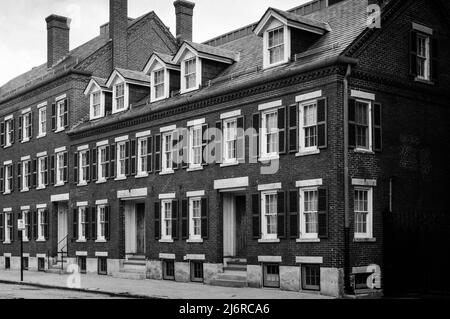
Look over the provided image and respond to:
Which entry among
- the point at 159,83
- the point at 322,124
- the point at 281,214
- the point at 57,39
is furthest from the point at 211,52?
the point at 57,39

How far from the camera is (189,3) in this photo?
147ft

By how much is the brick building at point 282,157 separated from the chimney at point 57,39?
7548mm

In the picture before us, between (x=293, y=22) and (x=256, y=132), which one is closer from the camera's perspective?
(x=293, y=22)

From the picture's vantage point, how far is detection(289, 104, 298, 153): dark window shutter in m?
27.1

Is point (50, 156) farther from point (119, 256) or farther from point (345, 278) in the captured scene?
point (345, 278)

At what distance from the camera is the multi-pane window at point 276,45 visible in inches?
1144

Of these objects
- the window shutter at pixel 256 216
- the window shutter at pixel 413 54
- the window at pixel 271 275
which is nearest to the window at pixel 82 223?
the window shutter at pixel 256 216

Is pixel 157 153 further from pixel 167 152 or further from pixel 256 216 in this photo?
pixel 256 216

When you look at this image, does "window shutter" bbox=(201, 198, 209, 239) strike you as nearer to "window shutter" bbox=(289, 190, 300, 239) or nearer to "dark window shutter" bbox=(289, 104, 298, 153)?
"window shutter" bbox=(289, 190, 300, 239)

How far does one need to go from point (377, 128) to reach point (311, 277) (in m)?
5.77

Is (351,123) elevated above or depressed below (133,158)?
above

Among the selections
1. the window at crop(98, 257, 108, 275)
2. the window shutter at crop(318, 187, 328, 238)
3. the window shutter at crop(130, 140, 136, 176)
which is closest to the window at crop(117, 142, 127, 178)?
the window shutter at crop(130, 140, 136, 176)

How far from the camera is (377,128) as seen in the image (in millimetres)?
26766

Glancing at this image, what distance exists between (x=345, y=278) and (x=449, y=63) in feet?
34.0
